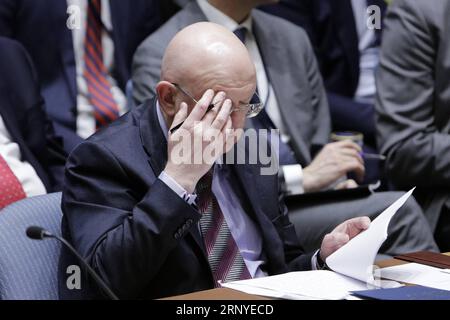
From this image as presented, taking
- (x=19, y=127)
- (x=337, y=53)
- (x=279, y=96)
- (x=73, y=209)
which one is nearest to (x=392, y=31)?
(x=279, y=96)

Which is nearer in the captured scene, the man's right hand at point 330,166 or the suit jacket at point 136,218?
the suit jacket at point 136,218

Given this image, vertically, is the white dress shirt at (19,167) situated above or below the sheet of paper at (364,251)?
below

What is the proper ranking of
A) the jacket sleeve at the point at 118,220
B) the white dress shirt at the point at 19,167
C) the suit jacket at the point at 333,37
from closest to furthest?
the jacket sleeve at the point at 118,220, the white dress shirt at the point at 19,167, the suit jacket at the point at 333,37

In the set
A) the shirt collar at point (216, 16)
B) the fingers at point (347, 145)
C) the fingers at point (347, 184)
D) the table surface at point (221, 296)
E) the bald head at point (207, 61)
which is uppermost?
the bald head at point (207, 61)

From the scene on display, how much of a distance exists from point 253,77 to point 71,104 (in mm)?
1151

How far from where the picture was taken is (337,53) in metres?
3.19

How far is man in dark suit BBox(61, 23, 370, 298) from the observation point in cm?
137

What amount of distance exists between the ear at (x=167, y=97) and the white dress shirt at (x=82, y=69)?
105cm

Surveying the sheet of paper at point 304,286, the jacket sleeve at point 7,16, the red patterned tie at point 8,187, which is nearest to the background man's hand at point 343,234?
the sheet of paper at point 304,286

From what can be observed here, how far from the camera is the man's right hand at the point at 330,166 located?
7.74 feet

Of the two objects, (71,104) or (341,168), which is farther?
(71,104)

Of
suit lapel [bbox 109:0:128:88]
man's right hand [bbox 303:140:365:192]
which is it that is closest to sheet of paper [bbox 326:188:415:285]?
man's right hand [bbox 303:140:365:192]

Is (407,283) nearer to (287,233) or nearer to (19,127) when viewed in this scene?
(287,233)

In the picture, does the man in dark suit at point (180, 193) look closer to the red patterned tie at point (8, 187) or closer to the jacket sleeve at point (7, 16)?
the red patterned tie at point (8, 187)
